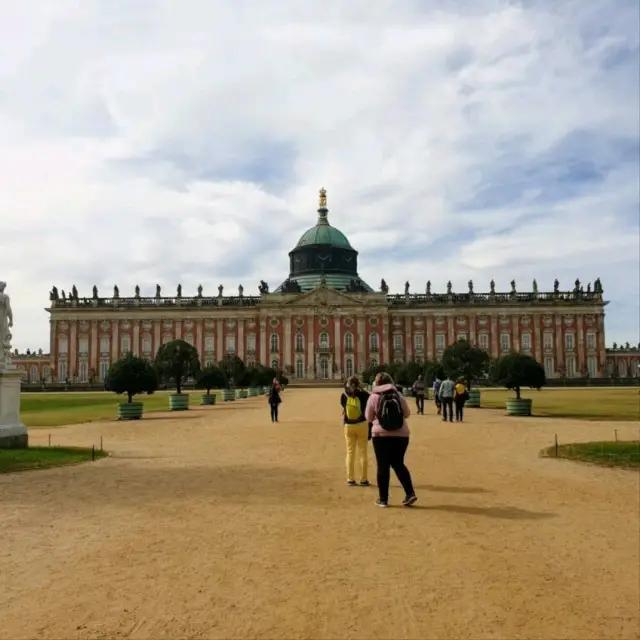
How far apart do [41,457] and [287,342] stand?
212 ft

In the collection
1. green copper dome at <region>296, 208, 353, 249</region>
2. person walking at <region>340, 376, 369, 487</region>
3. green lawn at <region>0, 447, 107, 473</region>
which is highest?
green copper dome at <region>296, 208, 353, 249</region>

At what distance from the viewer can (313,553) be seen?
6266 millimetres

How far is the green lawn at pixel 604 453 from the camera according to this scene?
11.9m

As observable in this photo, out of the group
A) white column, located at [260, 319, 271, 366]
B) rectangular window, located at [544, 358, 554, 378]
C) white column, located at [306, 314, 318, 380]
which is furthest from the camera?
white column, located at [260, 319, 271, 366]

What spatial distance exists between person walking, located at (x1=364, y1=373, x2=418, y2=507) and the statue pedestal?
8.42 meters

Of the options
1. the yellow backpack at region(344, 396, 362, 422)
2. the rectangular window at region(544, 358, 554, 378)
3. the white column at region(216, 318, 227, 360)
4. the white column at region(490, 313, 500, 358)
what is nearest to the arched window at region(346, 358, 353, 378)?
the white column at region(216, 318, 227, 360)

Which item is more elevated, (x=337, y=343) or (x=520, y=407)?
(x=337, y=343)

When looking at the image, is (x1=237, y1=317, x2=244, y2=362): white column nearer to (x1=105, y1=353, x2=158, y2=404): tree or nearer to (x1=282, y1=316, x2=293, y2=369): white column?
(x1=282, y1=316, x2=293, y2=369): white column

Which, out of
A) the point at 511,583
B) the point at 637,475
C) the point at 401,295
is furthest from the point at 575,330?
the point at 511,583

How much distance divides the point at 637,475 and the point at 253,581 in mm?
7590

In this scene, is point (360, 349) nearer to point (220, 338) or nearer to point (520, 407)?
point (220, 338)

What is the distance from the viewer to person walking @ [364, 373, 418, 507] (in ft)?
27.1

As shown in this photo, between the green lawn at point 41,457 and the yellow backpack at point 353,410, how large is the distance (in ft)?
16.5

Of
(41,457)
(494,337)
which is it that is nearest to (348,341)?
(494,337)
